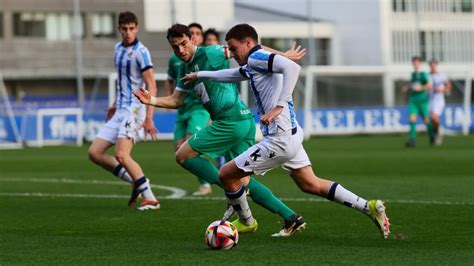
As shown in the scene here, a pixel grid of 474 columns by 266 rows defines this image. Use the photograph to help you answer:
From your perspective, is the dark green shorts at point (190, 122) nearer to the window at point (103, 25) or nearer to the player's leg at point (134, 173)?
the player's leg at point (134, 173)

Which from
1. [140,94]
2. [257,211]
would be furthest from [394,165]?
[140,94]

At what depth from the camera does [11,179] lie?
61.7 feet

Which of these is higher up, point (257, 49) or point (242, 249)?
point (257, 49)

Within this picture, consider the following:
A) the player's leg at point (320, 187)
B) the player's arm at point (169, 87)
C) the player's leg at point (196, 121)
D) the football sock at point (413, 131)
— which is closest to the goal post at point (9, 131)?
the football sock at point (413, 131)

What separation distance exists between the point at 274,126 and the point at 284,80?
45 centimetres

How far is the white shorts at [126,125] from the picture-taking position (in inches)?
512

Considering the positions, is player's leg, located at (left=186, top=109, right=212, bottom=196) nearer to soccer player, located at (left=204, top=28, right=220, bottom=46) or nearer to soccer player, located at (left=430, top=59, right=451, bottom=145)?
soccer player, located at (left=204, top=28, right=220, bottom=46)

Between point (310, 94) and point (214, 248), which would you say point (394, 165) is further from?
point (310, 94)

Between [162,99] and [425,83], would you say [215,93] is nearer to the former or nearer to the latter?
[162,99]

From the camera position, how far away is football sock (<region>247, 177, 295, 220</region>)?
10148 mm

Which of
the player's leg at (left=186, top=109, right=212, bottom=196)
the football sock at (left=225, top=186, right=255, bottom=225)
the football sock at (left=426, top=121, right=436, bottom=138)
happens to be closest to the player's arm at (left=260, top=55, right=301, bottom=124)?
the football sock at (left=225, top=186, right=255, bottom=225)

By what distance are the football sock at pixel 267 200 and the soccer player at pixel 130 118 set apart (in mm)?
2594

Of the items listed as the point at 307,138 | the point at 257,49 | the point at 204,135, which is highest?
the point at 257,49

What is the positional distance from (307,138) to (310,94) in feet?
10.1
